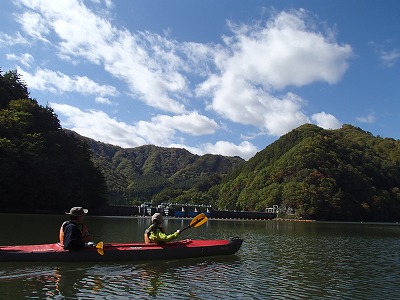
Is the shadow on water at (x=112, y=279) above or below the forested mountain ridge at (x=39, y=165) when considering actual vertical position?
below

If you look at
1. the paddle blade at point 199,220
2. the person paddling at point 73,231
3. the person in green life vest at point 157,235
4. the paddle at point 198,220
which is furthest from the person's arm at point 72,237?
the paddle blade at point 199,220

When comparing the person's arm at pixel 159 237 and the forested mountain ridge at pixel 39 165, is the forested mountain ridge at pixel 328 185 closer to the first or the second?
the forested mountain ridge at pixel 39 165

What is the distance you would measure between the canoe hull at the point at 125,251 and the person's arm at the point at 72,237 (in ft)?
0.96

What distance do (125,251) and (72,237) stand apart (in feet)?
9.89

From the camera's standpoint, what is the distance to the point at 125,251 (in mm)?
21750

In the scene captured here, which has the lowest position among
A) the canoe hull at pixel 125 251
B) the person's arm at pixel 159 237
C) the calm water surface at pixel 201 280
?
the calm water surface at pixel 201 280

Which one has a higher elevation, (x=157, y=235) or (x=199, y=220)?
(x=199, y=220)

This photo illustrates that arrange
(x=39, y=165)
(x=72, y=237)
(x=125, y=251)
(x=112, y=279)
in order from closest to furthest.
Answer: (x=112, y=279) → (x=72, y=237) → (x=125, y=251) → (x=39, y=165)

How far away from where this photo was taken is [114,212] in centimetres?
11731

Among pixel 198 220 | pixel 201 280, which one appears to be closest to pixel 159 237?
pixel 198 220

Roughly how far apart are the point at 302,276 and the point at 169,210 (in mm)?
126175

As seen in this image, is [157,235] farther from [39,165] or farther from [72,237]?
[39,165]

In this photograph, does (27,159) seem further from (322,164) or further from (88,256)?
(322,164)

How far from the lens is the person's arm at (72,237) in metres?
20.1
